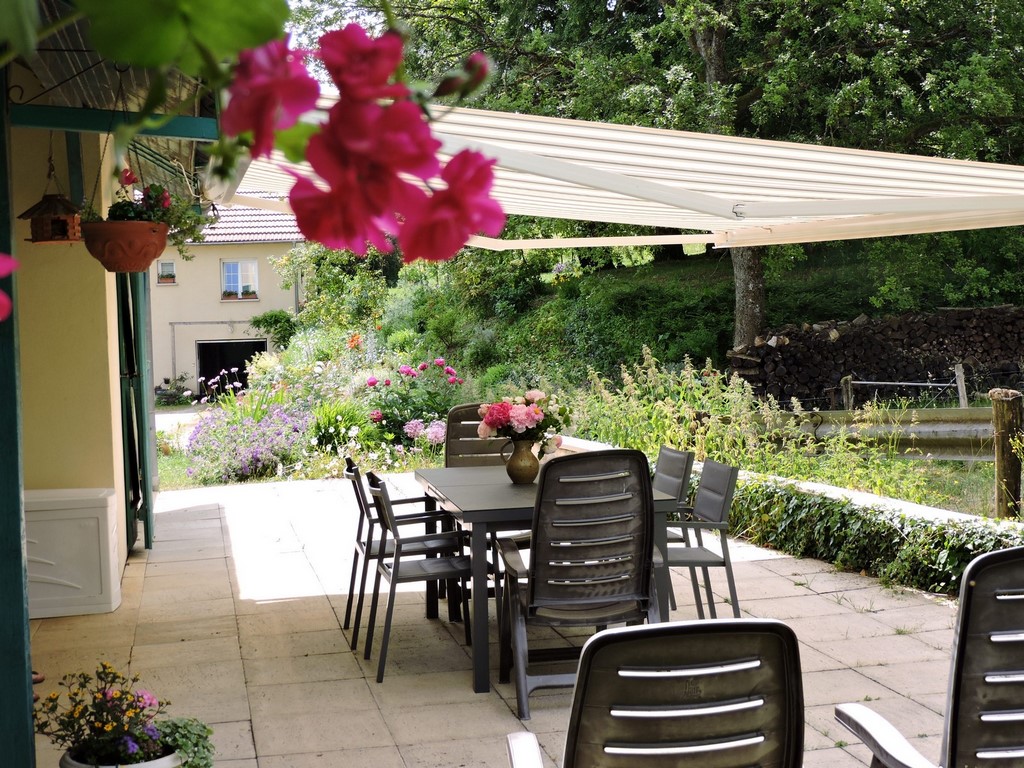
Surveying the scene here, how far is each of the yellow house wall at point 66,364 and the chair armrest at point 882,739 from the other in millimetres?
4993

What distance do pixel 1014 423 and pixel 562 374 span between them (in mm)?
10112

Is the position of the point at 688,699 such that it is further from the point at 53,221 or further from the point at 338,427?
the point at 338,427

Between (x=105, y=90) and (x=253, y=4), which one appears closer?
(x=253, y=4)

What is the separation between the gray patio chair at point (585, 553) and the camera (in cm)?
427

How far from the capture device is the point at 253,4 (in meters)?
0.47

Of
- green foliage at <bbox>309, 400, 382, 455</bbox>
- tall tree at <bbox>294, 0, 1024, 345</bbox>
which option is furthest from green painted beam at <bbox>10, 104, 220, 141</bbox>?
tall tree at <bbox>294, 0, 1024, 345</bbox>

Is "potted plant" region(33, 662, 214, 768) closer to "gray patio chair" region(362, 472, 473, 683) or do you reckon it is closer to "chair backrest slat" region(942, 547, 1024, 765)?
"gray patio chair" region(362, 472, 473, 683)

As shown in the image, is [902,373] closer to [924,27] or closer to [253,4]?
[924,27]

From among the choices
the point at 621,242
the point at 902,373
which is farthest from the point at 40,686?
the point at 902,373

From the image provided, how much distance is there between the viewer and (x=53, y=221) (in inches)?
198

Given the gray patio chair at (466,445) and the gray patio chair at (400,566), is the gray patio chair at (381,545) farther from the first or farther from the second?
the gray patio chair at (466,445)

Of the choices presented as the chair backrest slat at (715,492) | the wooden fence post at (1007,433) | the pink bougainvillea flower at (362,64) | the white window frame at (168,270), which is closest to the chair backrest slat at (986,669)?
the pink bougainvillea flower at (362,64)

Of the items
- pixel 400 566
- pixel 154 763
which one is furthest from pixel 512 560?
pixel 154 763

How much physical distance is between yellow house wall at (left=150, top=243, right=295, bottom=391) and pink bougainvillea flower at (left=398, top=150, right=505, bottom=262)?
89.8 feet
